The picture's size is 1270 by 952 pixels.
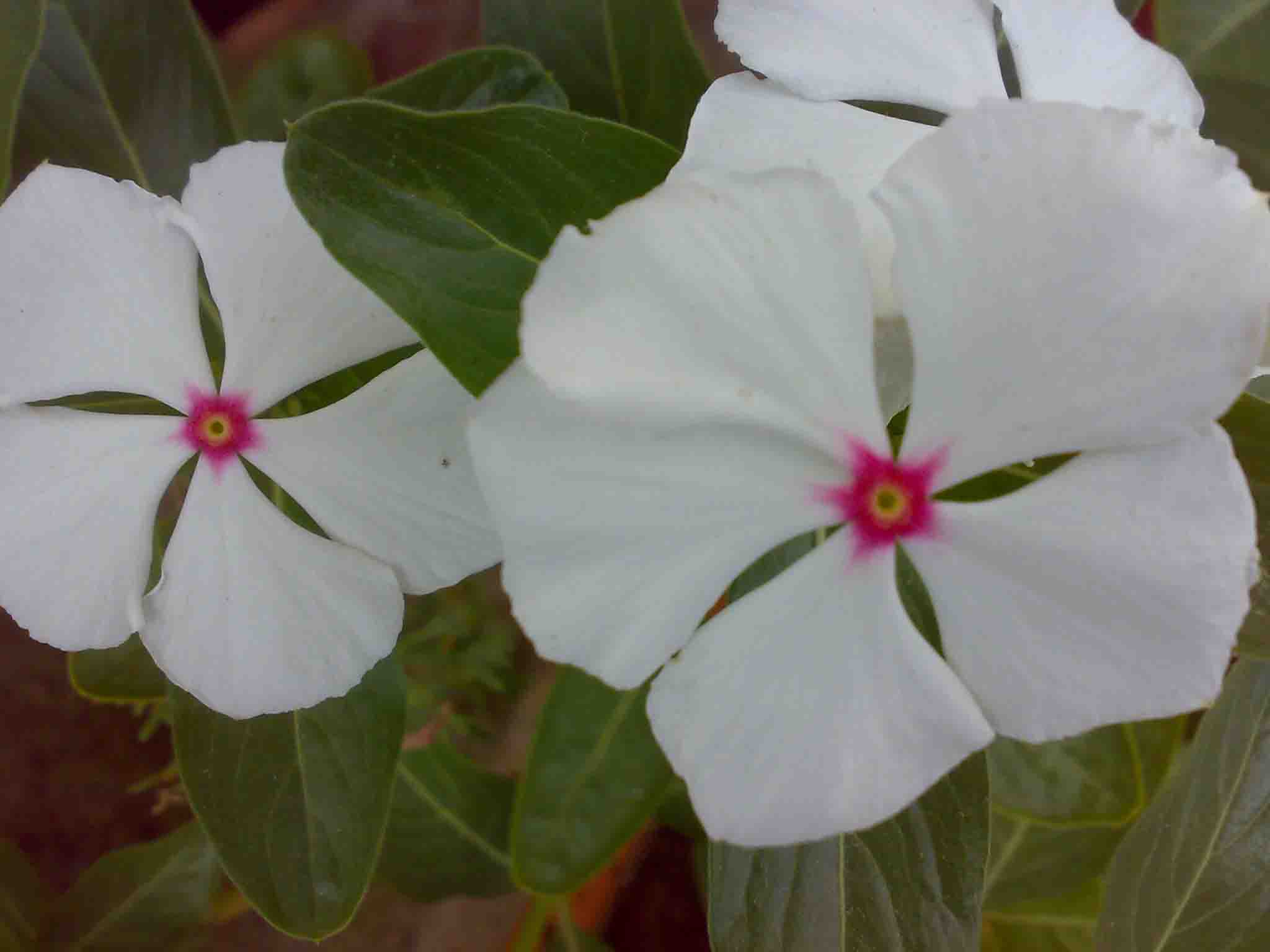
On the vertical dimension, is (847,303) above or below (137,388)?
above

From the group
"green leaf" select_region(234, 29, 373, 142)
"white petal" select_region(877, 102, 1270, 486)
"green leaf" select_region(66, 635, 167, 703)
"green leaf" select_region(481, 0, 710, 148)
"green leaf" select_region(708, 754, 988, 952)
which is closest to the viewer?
"white petal" select_region(877, 102, 1270, 486)

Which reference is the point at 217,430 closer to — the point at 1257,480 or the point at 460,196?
the point at 460,196

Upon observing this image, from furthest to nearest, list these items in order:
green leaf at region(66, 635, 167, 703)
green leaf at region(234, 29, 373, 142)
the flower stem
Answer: green leaf at region(234, 29, 373, 142) < the flower stem < green leaf at region(66, 635, 167, 703)

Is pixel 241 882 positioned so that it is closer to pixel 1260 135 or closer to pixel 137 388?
pixel 137 388

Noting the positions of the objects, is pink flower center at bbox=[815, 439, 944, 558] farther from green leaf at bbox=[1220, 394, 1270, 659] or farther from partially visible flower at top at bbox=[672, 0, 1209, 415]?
green leaf at bbox=[1220, 394, 1270, 659]

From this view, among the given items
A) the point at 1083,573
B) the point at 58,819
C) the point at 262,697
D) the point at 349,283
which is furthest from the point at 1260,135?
the point at 58,819

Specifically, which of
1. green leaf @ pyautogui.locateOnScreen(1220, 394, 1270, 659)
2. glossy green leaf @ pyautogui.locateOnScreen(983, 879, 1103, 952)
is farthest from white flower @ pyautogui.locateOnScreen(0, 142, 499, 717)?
glossy green leaf @ pyautogui.locateOnScreen(983, 879, 1103, 952)

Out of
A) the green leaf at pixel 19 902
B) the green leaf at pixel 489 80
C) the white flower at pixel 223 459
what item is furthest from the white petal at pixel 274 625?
the green leaf at pixel 19 902
